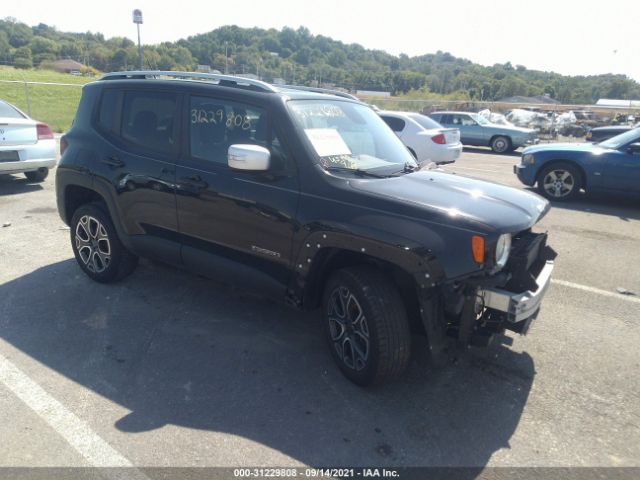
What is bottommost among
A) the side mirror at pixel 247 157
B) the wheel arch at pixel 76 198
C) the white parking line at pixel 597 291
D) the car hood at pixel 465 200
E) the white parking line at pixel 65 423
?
the white parking line at pixel 65 423

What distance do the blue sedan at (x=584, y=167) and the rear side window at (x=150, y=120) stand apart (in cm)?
762

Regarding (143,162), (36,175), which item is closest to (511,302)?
(143,162)

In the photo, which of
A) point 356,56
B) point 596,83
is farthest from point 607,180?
point 356,56

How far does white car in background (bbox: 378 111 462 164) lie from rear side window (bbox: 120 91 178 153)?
351 inches

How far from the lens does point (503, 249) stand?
118 inches

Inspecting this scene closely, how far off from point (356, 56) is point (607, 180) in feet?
288

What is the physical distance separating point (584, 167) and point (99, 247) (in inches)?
322

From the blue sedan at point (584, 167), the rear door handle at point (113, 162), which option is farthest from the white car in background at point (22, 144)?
the blue sedan at point (584, 167)

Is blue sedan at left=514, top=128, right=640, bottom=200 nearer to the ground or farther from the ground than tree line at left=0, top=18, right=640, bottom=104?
nearer to the ground

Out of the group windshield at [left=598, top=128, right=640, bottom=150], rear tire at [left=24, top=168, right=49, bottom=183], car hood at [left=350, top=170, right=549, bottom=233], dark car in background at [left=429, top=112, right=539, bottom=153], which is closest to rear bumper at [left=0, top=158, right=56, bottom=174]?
rear tire at [left=24, top=168, right=49, bottom=183]

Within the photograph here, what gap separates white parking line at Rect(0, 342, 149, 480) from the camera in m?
2.59

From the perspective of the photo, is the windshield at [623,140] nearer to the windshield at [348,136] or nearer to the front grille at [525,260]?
the windshield at [348,136]

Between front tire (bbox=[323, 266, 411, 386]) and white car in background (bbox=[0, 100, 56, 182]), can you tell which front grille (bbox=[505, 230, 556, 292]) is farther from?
white car in background (bbox=[0, 100, 56, 182])

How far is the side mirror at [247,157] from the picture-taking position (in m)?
3.25
